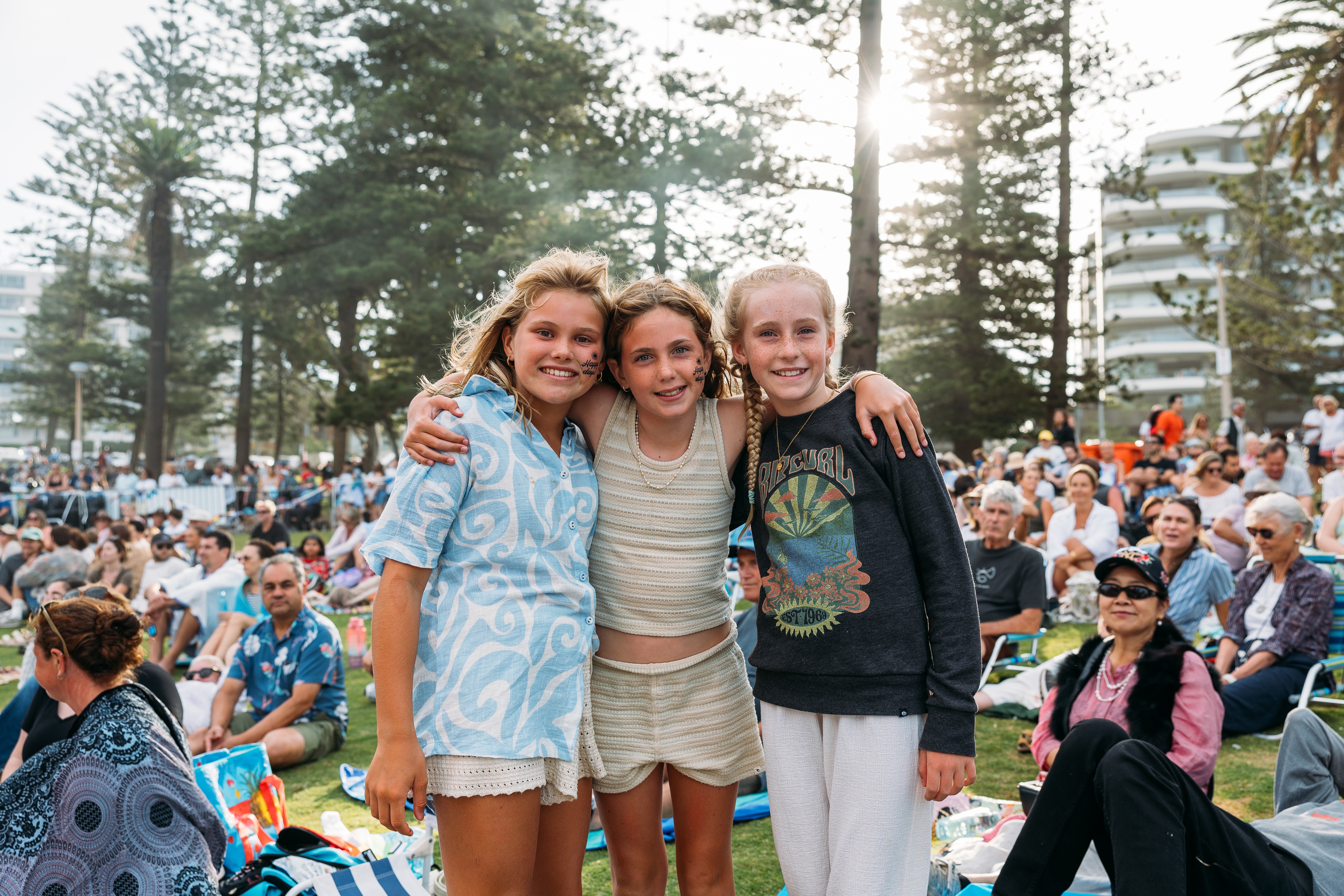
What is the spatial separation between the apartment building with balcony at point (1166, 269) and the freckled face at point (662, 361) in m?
53.0

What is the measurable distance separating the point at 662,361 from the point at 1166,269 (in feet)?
215

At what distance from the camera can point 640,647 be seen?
215 centimetres

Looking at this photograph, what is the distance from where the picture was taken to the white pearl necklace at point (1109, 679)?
338 cm

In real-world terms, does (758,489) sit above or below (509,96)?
below

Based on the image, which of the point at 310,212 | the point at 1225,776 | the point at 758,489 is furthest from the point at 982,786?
the point at 310,212

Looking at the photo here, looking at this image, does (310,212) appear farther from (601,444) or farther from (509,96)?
(601,444)

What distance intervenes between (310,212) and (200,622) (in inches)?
701

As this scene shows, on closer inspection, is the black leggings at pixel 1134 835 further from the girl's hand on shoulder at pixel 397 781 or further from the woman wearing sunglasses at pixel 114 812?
the woman wearing sunglasses at pixel 114 812

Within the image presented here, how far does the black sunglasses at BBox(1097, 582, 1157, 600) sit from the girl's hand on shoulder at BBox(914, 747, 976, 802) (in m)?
1.79

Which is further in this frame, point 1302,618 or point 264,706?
point 264,706

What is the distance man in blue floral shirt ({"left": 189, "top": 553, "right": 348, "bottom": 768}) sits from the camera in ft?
17.7

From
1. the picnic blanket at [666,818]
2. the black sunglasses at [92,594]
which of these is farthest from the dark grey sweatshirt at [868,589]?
the black sunglasses at [92,594]

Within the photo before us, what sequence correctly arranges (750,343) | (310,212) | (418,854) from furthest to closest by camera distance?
(310,212) → (418,854) → (750,343)

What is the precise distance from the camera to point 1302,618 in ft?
16.6
